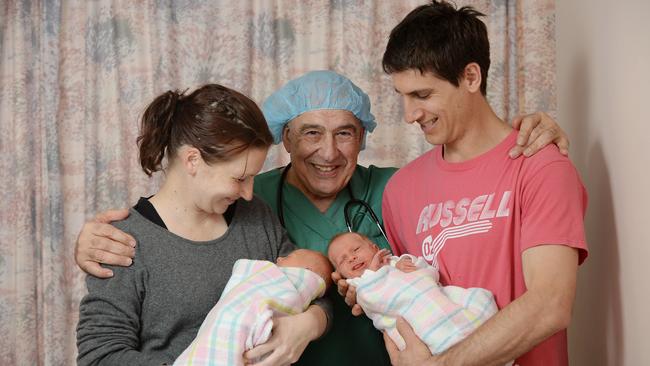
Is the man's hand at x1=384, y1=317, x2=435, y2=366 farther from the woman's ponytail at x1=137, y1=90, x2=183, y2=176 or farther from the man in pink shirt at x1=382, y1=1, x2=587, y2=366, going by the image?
the woman's ponytail at x1=137, y1=90, x2=183, y2=176

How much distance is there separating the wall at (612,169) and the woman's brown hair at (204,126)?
826 mm

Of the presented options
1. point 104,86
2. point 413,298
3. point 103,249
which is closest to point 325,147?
point 413,298

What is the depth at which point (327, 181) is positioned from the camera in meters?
2.14

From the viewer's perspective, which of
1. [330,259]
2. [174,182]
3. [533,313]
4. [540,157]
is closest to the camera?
[533,313]

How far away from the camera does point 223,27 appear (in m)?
2.95

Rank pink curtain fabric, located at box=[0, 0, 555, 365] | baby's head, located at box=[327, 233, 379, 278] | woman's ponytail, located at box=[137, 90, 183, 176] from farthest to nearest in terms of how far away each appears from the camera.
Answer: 1. pink curtain fabric, located at box=[0, 0, 555, 365]
2. baby's head, located at box=[327, 233, 379, 278]
3. woman's ponytail, located at box=[137, 90, 183, 176]

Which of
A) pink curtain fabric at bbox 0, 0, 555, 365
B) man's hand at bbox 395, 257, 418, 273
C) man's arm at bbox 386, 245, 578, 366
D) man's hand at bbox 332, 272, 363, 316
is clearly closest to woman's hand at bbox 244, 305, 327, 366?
man's hand at bbox 332, 272, 363, 316

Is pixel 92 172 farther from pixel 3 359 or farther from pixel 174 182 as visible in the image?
pixel 174 182

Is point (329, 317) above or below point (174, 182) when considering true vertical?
below

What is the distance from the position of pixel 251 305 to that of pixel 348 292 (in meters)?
0.34

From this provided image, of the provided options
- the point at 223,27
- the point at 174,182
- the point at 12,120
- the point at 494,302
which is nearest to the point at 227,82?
the point at 223,27

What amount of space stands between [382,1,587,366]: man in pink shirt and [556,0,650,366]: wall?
0.11 metres

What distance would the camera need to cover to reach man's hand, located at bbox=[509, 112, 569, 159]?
1.67m

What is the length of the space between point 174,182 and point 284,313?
418 millimetres
